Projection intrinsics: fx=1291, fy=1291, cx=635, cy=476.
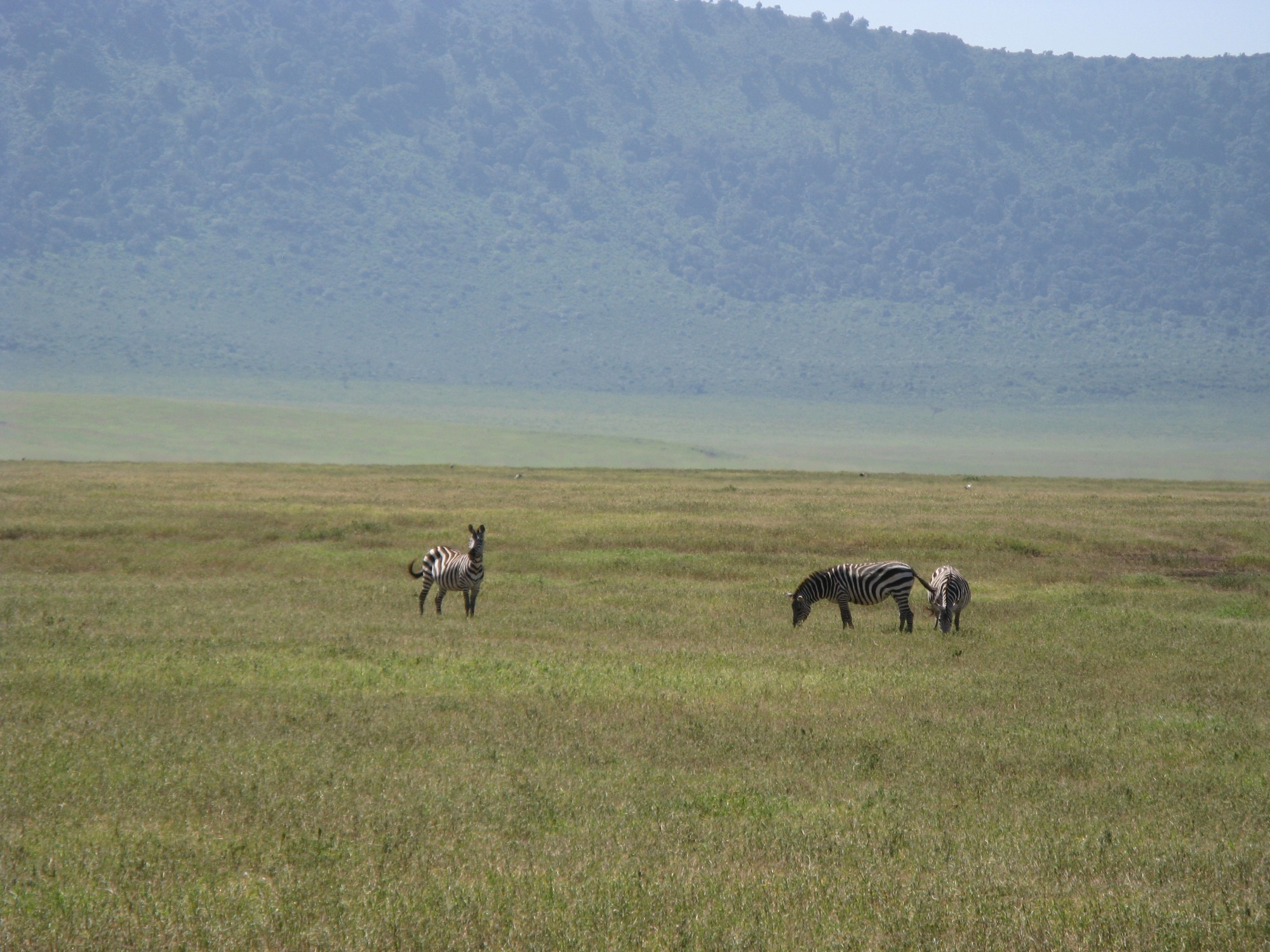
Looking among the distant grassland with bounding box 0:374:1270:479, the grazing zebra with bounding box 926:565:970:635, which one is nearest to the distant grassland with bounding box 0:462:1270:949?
the grazing zebra with bounding box 926:565:970:635

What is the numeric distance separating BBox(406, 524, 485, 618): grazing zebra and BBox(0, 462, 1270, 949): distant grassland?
87 centimetres

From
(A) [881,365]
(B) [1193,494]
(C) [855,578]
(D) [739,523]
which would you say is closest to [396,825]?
(C) [855,578]

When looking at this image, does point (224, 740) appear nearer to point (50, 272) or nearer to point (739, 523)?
point (739, 523)

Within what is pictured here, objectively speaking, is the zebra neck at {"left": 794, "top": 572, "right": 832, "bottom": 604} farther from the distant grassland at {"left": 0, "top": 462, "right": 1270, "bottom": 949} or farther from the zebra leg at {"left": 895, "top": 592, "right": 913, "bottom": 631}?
the zebra leg at {"left": 895, "top": 592, "right": 913, "bottom": 631}

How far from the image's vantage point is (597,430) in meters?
128

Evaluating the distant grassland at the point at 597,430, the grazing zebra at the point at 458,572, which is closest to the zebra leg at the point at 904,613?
the grazing zebra at the point at 458,572

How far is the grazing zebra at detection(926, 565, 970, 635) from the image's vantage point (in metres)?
20.2

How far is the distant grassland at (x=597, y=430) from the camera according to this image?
95250 mm

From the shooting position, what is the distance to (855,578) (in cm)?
2127

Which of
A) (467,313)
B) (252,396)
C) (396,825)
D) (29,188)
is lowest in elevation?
(396,825)

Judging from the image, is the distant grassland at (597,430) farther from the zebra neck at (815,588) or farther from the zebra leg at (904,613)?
the zebra leg at (904,613)

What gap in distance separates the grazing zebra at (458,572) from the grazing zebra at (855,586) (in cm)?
542

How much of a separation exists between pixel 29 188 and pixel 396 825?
214m

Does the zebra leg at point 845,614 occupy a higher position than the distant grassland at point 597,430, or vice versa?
the distant grassland at point 597,430
